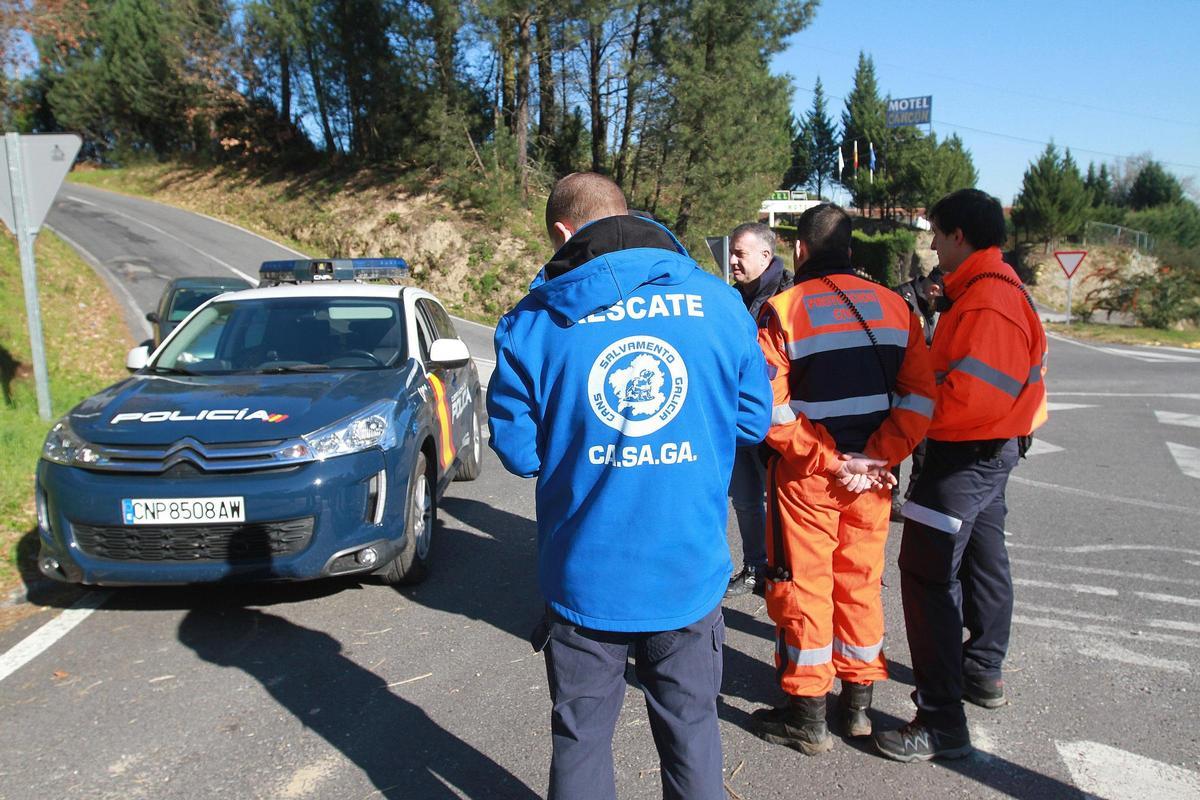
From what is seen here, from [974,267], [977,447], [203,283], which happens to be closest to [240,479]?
[977,447]

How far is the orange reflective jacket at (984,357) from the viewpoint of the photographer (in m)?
3.15

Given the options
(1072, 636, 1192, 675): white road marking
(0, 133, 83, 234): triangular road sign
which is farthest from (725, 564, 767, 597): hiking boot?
(0, 133, 83, 234): triangular road sign

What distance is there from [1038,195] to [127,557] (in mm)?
61934

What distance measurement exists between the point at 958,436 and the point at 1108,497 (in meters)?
4.86

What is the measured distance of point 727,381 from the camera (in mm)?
2127

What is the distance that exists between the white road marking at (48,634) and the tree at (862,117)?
237ft

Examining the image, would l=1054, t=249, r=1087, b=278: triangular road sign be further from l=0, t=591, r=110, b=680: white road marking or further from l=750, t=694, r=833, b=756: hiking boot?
l=0, t=591, r=110, b=680: white road marking

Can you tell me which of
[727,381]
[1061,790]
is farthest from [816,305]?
[1061,790]

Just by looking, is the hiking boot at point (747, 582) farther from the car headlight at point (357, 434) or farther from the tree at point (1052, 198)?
the tree at point (1052, 198)

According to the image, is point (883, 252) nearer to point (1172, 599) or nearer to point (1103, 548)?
point (1103, 548)

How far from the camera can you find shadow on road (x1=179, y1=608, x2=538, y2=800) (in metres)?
3.07

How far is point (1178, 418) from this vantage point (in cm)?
1096

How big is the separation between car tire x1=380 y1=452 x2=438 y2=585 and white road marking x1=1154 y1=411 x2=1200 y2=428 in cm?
956

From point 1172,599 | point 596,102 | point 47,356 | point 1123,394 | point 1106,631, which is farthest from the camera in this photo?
point 596,102
